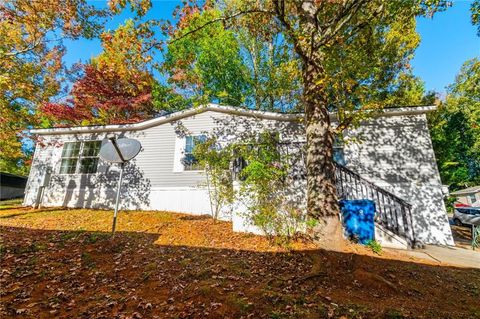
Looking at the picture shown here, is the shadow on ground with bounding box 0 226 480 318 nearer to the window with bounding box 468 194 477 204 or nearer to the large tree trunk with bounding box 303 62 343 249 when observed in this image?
the large tree trunk with bounding box 303 62 343 249

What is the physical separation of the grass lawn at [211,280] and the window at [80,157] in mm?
5357

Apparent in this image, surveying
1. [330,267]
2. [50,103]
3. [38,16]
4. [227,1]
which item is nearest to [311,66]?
[330,267]

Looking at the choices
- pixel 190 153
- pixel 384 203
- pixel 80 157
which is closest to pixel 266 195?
pixel 384 203

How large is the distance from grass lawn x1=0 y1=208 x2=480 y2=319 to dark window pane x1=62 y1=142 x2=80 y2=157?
617 centimetres

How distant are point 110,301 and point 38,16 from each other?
44.7ft

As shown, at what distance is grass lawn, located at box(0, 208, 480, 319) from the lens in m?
3.12

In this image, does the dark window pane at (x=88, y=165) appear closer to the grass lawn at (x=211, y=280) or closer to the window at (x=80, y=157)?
the window at (x=80, y=157)

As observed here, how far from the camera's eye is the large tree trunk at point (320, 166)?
5055mm

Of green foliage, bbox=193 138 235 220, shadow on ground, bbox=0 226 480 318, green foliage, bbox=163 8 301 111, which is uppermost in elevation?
green foliage, bbox=163 8 301 111

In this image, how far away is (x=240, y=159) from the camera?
316 inches

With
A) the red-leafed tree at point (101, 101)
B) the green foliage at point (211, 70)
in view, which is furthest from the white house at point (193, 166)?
the green foliage at point (211, 70)

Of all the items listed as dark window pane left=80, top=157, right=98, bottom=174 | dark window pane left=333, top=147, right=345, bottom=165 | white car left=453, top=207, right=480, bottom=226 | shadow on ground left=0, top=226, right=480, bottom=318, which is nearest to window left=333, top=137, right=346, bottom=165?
dark window pane left=333, top=147, right=345, bottom=165

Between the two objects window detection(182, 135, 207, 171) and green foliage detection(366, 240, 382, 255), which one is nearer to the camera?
green foliage detection(366, 240, 382, 255)

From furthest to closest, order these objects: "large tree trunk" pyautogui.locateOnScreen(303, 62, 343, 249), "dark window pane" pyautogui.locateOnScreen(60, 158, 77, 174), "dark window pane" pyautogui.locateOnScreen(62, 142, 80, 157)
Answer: "dark window pane" pyautogui.locateOnScreen(62, 142, 80, 157) < "dark window pane" pyautogui.locateOnScreen(60, 158, 77, 174) < "large tree trunk" pyautogui.locateOnScreen(303, 62, 343, 249)
